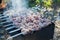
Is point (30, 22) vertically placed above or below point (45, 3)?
below

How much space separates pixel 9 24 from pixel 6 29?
0.20 m

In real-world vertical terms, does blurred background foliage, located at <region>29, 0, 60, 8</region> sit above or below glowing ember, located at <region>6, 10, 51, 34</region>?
above

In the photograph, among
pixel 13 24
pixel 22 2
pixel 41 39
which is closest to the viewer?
pixel 13 24

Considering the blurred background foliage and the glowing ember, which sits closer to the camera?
→ the glowing ember

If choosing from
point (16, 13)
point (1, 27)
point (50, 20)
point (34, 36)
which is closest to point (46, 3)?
point (50, 20)

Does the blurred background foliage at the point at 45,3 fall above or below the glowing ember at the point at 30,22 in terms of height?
A: above

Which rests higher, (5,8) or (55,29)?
(5,8)

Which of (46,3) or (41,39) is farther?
(46,3)

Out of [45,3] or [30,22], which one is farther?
[45,3]

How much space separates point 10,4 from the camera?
14.3 ft

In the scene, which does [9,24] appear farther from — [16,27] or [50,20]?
[50,20]

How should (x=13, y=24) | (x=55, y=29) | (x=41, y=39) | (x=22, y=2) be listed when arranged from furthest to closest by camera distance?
1. (x=22, y=2)
2. (x=55, y=29)
3. (x=41, y=39)
4. (x=13, y=24)

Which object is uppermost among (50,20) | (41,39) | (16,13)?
(16,13)

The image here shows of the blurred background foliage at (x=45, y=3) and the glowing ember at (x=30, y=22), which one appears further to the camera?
the blurred background foliage at (x=45, y=3)
